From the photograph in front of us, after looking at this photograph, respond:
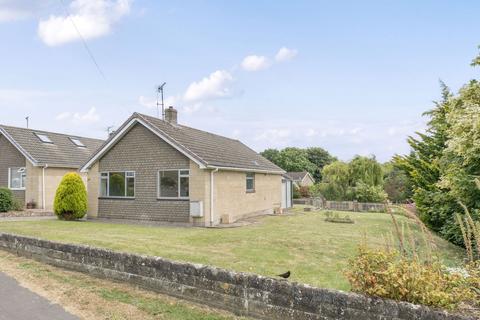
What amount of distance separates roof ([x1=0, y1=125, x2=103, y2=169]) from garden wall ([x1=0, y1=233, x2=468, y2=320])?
Result: 18.2 metres

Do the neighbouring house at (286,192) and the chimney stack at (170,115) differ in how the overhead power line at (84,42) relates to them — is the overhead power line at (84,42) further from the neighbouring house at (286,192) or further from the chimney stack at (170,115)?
the neighbouring house at (286,192)

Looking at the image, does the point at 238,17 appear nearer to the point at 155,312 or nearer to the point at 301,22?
the point at 301,22

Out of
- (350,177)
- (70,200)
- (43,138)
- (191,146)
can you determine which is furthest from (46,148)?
(350,177)

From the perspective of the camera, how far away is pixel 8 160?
81.8 feet

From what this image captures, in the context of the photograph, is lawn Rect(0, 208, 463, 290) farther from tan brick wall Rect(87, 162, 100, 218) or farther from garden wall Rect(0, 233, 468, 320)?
tan brick wall Rect(87, 162, 100, 218)

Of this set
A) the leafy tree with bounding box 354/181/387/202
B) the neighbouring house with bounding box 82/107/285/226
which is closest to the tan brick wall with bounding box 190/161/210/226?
the neighbouring house with bounding box 82/107/285/226

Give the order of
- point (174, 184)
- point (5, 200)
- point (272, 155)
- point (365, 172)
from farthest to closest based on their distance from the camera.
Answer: point (272, 155)
point (365, 172)
point (5, 200)
point (174, 184)

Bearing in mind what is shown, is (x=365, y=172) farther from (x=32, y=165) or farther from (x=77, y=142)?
(x=32, y=165)

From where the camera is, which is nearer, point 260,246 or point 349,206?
point 260,246

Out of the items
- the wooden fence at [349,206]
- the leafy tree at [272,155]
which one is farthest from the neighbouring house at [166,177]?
the leafy tree at [272,155]

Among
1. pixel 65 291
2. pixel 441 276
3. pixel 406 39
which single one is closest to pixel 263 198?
pixel 406 39

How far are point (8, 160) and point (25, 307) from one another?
22.6m

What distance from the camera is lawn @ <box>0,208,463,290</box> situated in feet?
27.0

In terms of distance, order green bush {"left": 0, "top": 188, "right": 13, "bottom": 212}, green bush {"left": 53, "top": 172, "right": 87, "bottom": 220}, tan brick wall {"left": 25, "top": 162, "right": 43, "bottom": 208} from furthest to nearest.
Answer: tan brick wall {"left": 25, "top": 162, "right": 43, "bottom": 208} < green bush {"left": 0, "top": 188, "right": 13, "bottom": 212} < green bush {"left": 53, "top": 172, "right": 87, "bottom": 220}
